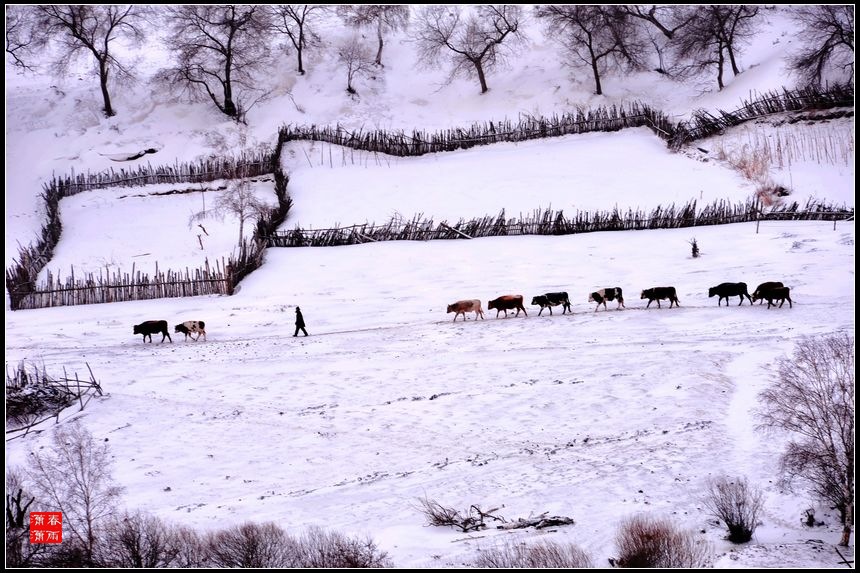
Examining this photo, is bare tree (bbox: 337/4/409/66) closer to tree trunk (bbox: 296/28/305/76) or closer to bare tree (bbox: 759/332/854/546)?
tree trunk (bbox: 296/28/305/76)

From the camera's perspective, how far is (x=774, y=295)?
1780 centimetres

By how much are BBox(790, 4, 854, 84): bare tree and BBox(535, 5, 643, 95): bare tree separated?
837cm

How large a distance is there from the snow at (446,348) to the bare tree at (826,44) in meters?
1.67

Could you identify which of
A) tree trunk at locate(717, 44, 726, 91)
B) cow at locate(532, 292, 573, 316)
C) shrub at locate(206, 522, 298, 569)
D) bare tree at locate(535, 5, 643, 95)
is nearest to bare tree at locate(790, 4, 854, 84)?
tree trunk at locate(717, 44, 726, 91)

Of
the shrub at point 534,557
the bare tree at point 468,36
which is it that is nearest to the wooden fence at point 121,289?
the shrub at point 534,557

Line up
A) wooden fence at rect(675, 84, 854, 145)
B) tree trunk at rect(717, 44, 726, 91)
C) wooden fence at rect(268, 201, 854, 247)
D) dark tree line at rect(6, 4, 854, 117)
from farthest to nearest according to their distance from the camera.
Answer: dark tree line at rect(6, 4, 854, 117), tree trunk at rect(717, 44, 726, 91), wooden fence at rect(675, 84, 854, 145), wooden fence at rect(268, 201, 854, 247)

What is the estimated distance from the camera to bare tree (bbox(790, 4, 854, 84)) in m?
32.1

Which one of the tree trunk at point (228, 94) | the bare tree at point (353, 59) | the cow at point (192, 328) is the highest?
the bare tree at point (353, 59)

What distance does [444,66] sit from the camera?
43031 mm

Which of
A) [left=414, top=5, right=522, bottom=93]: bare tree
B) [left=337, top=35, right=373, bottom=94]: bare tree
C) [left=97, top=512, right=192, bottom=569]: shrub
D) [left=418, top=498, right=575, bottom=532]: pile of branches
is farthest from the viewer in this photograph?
[left=337, top=35, right=373, bottom=94]: bare tree

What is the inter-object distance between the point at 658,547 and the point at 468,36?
36.1m

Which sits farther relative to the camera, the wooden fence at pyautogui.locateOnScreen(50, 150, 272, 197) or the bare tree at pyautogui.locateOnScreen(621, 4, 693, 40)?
the bare tree at pyautogui.locateOnScreen(621, 4, 693, 40)

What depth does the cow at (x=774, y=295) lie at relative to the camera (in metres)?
17.7

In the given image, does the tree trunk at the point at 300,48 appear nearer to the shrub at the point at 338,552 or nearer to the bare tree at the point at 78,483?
the bare tree at the point at 78,483
